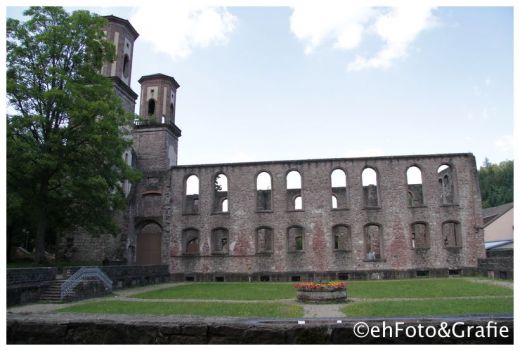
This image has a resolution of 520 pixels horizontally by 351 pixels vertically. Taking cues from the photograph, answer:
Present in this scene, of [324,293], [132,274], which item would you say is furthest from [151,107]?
[324,293]

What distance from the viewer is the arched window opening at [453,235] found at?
2447 cm

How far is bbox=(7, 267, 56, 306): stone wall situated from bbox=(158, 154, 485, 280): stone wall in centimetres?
1114

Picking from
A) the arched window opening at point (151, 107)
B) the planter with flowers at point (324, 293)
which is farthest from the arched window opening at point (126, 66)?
the planter with flowers at point (324, 293)

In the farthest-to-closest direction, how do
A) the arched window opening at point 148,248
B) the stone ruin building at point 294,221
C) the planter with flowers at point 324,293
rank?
the arched window opening at point 148,248, the stone ruin building at point 294,221, the planter with flowers at point 324,293

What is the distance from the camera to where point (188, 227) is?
26.3 metres

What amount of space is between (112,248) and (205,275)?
5799 millimetres

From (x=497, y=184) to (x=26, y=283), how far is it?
5591 centimetres

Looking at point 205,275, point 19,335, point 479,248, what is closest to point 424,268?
point 479,248

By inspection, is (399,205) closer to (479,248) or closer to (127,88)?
(479,248)

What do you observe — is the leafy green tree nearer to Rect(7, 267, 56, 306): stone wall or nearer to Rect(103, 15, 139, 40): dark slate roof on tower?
Rect(103, 15, 139, 40): dark slate roof on tower

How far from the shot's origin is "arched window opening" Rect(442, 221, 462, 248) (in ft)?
80.3

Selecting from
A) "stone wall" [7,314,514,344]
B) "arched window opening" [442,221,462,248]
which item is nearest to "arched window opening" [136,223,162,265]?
"arched window opening" [442,221,462,248]

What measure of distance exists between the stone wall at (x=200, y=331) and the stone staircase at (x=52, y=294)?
10.6 m

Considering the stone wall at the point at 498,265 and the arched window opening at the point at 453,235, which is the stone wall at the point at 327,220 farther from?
the stone wall at the point at 498,265
